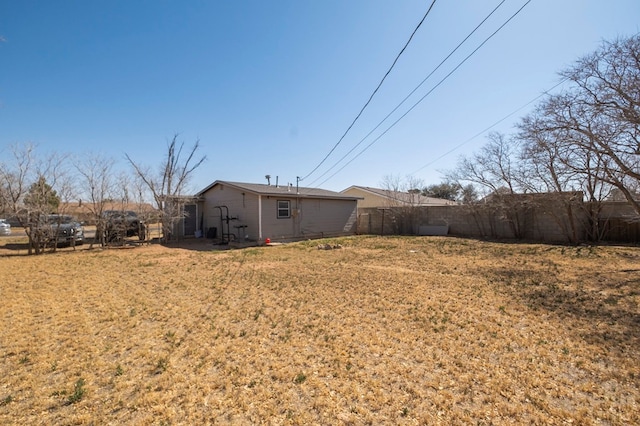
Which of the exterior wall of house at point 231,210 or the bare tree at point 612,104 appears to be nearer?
the bare tree at point 612,104

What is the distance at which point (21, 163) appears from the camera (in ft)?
32.2

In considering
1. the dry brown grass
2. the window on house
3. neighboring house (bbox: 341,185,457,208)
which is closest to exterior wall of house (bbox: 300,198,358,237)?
the window on house

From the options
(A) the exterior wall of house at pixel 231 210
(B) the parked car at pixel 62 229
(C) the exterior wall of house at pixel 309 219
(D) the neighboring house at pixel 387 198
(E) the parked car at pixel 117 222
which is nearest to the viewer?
(B) the parked car at pixel 62 229

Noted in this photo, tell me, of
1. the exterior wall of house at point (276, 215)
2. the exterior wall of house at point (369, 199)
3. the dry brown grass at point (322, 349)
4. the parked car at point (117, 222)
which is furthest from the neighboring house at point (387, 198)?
the parked car at point (117, 222)

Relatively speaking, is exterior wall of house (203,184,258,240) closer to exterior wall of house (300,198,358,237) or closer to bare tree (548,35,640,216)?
exterior wall of house (300,198,358,237)

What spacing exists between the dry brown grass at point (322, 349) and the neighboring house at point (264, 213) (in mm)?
6515

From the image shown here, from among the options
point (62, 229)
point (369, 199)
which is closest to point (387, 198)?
point (369, 199)

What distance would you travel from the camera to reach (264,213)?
1286 cm

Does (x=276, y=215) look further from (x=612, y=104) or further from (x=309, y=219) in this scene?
(x=612, y=104)

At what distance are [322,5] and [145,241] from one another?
11965 mm

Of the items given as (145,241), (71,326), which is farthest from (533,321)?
(145,241)

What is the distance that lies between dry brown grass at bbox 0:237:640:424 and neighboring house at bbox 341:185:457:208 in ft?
37.8

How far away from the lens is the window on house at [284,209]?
44.8 ft

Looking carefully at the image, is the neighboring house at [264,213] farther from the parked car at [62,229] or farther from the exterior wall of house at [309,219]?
the parked car at [62,229]
